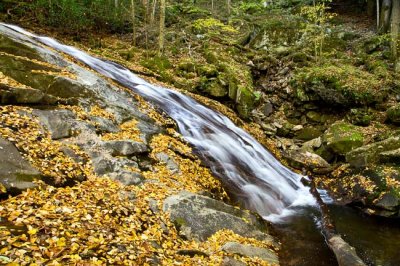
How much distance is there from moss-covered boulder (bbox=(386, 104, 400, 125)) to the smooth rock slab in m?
11.5

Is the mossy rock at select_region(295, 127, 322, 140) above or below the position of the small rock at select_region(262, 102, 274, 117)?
below

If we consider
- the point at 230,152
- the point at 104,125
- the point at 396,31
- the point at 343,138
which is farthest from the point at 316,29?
the point at 104,125

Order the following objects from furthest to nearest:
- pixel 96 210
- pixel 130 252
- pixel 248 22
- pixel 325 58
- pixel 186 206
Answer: pixel 248 22 < pixel 325 58 < pixel 186 206 < pixel 96 210 < pixel 130 252

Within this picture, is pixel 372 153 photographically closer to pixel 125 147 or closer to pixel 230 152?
pixel 230 152

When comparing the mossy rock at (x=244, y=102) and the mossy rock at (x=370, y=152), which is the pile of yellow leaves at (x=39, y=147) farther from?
the mossy rock at (x=244, y=102)

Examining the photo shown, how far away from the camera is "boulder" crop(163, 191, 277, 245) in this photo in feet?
21.6

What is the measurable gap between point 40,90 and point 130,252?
5.90 meters

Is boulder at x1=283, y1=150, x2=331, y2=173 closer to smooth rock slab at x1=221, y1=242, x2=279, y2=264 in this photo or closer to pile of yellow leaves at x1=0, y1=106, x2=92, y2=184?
smooth rock slab at x1=221, y1=242, x2=279, y2=264

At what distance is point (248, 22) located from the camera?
2797 cm

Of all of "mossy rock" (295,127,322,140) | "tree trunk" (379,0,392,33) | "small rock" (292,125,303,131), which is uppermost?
"tree trunk" (379,0,392,33)

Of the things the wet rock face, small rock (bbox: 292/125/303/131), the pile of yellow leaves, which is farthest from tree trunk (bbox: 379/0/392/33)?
the pile of yellow leaves

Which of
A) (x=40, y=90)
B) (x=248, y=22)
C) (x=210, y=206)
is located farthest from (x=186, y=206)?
(x=248, y=22)

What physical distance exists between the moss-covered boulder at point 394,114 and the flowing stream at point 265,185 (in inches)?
240

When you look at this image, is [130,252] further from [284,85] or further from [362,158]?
[284,85]
